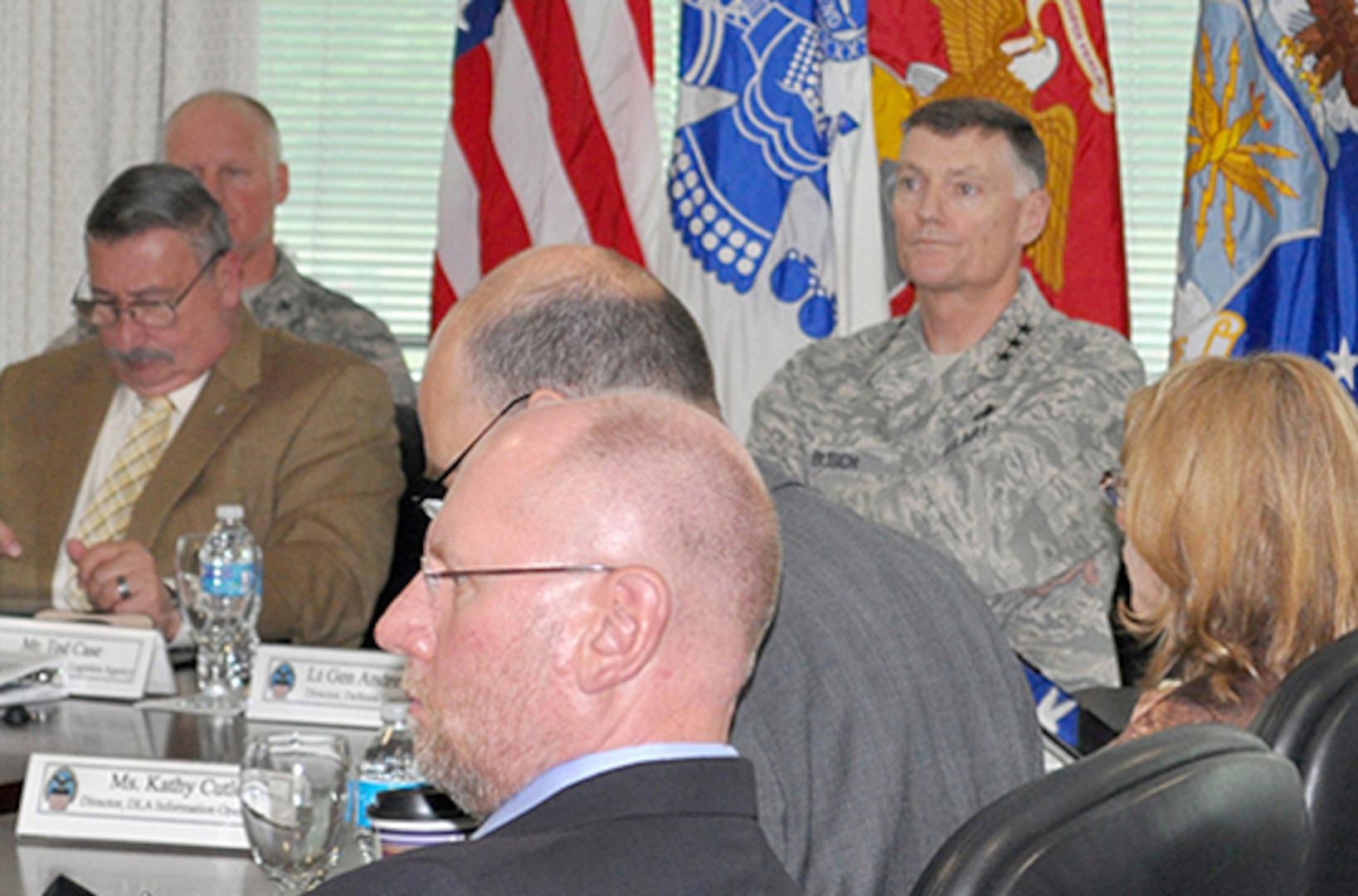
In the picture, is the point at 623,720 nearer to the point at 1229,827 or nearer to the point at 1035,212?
the point at 1229,827

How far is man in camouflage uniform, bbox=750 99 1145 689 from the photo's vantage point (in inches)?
131

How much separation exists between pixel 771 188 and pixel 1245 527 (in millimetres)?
2438

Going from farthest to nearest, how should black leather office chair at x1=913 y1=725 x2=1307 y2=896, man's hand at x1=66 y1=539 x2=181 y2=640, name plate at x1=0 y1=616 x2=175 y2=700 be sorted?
1. man's hand at x1=66 y1=539 x2=181 y2=640
2. name plate at x1=0 y1=616 x2=175 y2=700
3. black leather office chair at x1=913 y1=725 x2=1307 y2=896

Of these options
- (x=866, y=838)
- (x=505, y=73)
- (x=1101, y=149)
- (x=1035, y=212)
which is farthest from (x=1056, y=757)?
(x=505, y=73)

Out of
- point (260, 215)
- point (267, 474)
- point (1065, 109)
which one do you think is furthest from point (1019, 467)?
point (260, 215)

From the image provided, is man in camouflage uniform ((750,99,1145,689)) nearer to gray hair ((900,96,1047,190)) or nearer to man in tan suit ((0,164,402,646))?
gray hair ((900,96,1047,190))

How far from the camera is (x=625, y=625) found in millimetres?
1084

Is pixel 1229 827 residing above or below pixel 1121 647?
above

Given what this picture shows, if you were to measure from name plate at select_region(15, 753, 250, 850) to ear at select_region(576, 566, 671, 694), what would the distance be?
813 mm

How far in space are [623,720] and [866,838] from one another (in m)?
0.56

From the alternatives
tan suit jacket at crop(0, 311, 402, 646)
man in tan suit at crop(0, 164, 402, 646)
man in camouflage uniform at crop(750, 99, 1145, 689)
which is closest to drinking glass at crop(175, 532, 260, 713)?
tan suit jacket at crop(0, 311, 402, 646)

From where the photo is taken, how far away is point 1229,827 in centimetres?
108

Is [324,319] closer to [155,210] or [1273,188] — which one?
[155,210]

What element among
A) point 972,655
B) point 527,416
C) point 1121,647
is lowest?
point 1121,647
